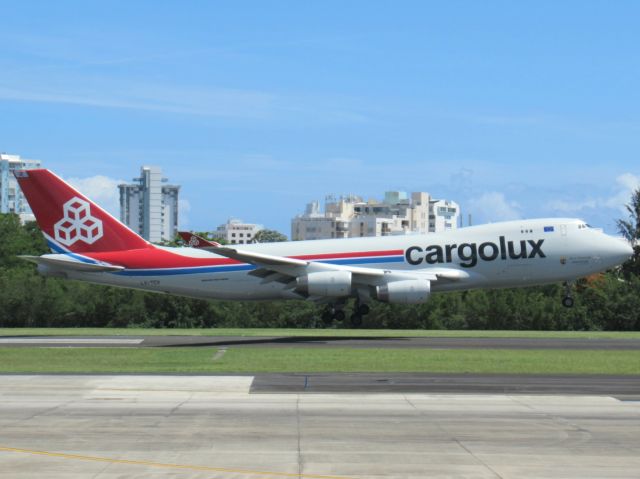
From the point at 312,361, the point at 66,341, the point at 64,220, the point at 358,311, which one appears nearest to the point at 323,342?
the point at 358,311

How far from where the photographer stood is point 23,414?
63.4 feet

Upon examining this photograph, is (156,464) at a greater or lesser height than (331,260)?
lesser

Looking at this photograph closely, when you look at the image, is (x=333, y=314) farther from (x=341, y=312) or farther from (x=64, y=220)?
(x=64, y=220)

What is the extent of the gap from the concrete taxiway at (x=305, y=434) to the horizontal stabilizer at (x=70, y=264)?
22897mm

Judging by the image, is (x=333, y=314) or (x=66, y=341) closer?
(x=66, y=341)

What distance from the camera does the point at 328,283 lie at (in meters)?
45.1

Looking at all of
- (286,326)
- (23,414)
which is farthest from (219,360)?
(286,326)

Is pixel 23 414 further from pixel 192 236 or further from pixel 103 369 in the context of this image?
pixel 192 236

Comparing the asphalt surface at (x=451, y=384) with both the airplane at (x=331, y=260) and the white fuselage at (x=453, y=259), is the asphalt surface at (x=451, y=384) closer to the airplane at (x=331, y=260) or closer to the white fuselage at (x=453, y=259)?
the airplane at (x=331, y=260)

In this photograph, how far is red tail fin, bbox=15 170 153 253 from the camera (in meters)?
48.3

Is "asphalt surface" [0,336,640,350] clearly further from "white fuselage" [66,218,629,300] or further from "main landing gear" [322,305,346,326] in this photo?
"white fuselage" [66,218,629,300]

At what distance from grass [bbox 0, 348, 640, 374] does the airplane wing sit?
7.49 meters

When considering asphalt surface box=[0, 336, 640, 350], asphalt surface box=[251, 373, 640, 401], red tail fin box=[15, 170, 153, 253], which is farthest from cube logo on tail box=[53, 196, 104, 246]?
asphalt surface box=[251, 373, 640, 401]

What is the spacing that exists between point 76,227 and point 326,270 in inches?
483
